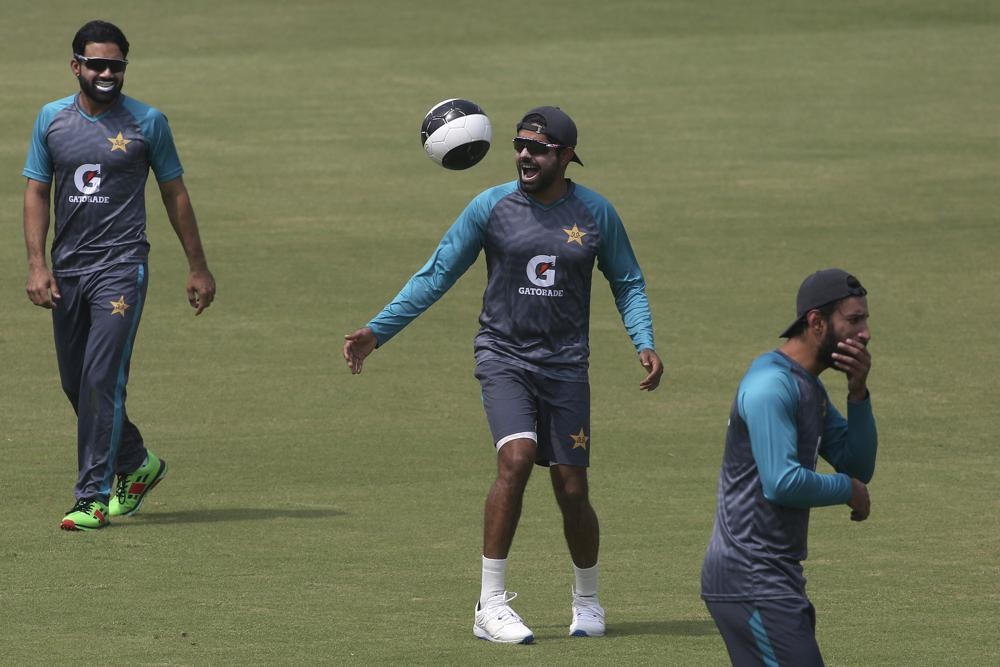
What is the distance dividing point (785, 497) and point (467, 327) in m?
11.1

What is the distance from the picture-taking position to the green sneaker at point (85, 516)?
11.7m

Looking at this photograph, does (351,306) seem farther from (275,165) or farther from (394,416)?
(275,165)

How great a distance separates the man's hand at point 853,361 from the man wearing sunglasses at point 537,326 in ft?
8.17

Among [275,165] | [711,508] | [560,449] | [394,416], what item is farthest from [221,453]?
[275,165]

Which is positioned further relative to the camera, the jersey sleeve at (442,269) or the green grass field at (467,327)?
the green grass field at (467,327)

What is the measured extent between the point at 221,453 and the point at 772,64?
57.6ft

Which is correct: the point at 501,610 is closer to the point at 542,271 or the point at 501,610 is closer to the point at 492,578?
the point at 492,578

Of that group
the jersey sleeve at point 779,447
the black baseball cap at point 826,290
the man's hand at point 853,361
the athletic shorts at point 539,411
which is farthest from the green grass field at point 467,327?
the black baseball cap at point 826,290

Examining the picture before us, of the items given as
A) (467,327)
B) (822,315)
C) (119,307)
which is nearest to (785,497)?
(822,315)

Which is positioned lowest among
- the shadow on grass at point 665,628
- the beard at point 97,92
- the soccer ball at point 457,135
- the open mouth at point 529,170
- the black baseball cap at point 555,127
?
the shadow on grass at point 665,628

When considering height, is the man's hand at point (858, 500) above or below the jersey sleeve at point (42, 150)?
below

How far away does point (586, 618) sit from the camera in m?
9.78

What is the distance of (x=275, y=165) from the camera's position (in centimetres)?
2422

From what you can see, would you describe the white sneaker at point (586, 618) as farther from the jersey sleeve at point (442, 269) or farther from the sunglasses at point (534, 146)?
the sunglasses at point (534, 146)
